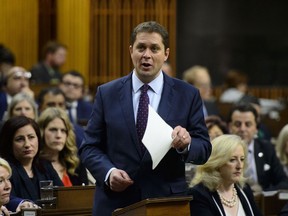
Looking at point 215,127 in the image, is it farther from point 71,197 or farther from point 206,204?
point 71,197

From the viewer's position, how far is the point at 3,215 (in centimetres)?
543

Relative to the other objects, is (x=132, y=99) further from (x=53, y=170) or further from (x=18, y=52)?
(x=18, y=52)

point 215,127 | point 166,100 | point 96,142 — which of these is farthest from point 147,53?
point 215,127

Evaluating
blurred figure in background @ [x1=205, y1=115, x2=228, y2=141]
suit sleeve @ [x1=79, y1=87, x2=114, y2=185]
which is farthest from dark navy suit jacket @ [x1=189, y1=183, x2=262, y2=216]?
blurred figure in background @ [x1=205, y1=115, x2=228, y2=141]

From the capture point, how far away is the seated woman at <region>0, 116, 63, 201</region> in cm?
625

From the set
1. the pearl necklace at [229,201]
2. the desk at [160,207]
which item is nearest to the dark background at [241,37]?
the pearl necklace at [229,201]

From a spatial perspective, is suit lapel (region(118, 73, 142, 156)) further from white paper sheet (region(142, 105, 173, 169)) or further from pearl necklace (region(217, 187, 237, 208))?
pearl necklace (region(217, 187, 237, 208))

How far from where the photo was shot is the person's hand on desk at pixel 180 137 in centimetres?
438

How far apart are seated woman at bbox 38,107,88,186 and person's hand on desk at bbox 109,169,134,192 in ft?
7.62

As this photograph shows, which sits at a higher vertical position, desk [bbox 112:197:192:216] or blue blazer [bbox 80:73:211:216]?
blue blazer [bbox 80:73:211:216]

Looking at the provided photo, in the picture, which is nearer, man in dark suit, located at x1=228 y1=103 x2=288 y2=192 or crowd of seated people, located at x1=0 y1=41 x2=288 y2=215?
crowd of seated people, located at x1=0 y1=41 x2=288 y2=215

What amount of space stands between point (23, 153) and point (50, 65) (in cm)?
614

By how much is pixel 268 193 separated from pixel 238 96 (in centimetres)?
592

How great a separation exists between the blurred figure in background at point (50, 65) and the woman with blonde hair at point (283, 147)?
4575 millimetres
